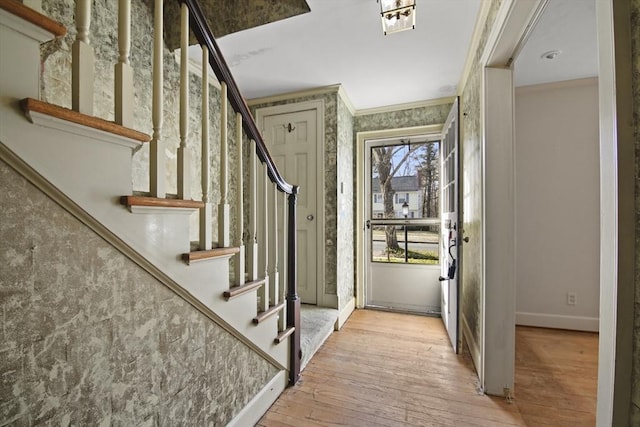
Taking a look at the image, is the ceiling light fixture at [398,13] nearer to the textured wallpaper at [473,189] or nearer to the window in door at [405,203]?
the textured wallpaper at [473,189]

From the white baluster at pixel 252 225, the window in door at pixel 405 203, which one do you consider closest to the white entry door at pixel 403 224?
the window in door at pixel 405 203

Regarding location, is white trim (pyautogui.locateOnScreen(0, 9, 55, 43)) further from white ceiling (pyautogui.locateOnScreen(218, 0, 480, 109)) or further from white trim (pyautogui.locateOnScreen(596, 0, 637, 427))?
white ceiling (pyautogui.locateOnScreen(218, 0, 480, 109))

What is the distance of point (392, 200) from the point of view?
3.42 metres

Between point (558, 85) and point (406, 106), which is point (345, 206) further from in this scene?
point (558, 85)

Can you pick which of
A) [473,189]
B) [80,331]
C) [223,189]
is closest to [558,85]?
[473,189]

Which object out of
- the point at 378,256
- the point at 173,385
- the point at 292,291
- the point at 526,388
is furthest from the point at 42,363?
the point at 378,256

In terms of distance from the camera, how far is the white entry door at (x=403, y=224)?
10.7 feet

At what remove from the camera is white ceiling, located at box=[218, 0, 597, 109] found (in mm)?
1790

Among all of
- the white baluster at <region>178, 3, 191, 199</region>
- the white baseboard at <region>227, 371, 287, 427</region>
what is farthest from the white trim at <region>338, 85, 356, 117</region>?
the white baseboard at <region>227, 371, 287, 427</region>

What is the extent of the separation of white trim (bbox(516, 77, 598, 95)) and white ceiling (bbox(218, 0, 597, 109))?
8 centimetres

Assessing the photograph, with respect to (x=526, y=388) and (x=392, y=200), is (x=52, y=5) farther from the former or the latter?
(x=526, y=388)

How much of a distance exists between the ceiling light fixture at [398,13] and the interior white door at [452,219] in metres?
0.81

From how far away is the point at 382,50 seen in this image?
217 cm

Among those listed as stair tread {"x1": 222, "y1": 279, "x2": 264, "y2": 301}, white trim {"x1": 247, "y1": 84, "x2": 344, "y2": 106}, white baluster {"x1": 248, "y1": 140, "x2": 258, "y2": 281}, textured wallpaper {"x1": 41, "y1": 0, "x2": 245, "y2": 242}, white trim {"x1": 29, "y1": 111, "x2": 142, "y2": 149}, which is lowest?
stair tread {"x1": 222, "y1": 279, "x2": 264, "y2": 301}
